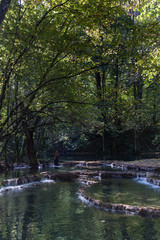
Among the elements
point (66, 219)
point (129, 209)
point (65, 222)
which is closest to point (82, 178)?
point (129, 209)

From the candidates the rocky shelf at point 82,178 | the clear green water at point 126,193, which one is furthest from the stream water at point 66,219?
the rocky shelf at point 82,178

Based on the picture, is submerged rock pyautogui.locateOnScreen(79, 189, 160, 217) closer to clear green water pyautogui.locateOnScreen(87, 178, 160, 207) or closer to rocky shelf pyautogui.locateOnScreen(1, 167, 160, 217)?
rocky shelf pyautogui.locateOnScreen(1, 167, 160, 217)

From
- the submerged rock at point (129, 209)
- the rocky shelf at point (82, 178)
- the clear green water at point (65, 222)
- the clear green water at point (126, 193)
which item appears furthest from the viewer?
the rocky shelf at point (82, 178)

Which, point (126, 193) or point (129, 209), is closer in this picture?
point (129, 209)

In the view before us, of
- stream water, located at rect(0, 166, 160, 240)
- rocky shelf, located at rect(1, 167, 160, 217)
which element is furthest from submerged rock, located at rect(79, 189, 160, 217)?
rocky shelf, located at rect(1, 167, 160, 217)

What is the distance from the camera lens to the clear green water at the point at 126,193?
9.83 metres

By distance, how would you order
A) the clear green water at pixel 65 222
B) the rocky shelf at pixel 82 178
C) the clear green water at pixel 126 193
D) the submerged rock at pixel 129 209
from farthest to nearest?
1. the rocky shelf at pixel 82 178
2. the clear green water at pixel 126 193
3. the submerged rock at pixel 129 209
4. the clear green water at pixel 65 222

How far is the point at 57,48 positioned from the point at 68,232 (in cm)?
614

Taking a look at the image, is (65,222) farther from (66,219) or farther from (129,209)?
(129,209)

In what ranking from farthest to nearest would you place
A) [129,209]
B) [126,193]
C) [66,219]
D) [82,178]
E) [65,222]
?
1. [82,178]
2. [126,193]
3. [129,209]
4. [66,219]
5. [65,222]

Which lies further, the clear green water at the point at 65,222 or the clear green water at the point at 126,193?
the clear green water at the point at 126,193

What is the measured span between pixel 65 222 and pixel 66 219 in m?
0.28

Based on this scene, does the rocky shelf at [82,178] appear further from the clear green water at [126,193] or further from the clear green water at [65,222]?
the clear green water at [65,222]

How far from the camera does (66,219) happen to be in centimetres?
782
